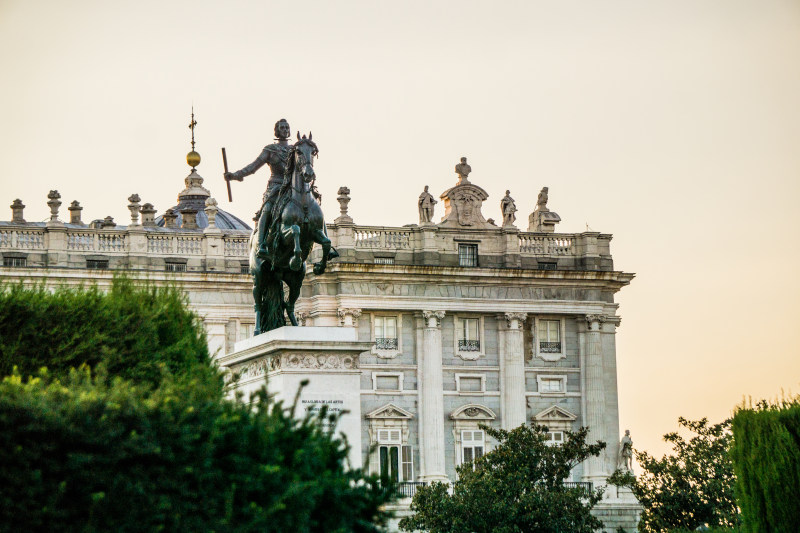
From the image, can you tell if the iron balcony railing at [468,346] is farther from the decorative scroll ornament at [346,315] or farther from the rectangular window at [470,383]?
the decorative scroll ornament at [346,315]

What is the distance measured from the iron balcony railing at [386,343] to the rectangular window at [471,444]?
4.30 meters

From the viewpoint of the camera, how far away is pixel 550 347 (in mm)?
70812

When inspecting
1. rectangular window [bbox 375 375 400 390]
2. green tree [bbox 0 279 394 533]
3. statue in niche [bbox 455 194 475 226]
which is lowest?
green tree [bbox 0 279 394 533]

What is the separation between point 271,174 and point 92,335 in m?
3.73

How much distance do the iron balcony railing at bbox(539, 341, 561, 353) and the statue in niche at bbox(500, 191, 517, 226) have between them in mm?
5141

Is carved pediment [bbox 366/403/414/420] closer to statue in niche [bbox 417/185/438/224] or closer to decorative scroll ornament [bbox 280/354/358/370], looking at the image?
statue in niche [bbox 417/185/438/224]

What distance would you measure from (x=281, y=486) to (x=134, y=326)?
7.68 meters

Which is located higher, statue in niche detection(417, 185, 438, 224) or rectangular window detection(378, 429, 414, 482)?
statue in niche detection(417, 185, 438, 224)

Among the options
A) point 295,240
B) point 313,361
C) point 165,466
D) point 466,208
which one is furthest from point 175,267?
point 165,466

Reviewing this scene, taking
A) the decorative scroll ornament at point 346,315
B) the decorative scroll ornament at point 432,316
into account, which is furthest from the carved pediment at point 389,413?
the decorative scroll ornament at point 432,316

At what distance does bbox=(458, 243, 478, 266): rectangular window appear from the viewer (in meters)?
71.0

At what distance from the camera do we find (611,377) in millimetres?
70812

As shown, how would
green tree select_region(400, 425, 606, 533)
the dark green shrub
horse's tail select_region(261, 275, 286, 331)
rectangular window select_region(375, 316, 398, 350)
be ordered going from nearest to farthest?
horse's tail select_region(261, 275, 286, 331)
the dark green shrub
green tree select_region(400, 425, 606, 533)
rectangular window select_region(375, 316, 398, 350)

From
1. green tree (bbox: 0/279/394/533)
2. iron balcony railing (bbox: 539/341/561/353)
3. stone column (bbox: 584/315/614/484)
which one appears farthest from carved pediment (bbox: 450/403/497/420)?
green tree (bbox: 0/279/394/533)
